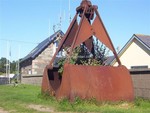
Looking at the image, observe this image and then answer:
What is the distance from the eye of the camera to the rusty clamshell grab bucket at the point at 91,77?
39.3 feet

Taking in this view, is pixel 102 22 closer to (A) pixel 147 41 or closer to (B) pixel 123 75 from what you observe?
(B) pixel 123 75

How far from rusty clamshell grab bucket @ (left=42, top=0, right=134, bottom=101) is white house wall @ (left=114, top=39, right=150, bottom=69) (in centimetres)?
779

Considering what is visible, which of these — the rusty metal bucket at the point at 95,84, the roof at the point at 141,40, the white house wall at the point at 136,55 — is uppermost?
the roof at the point at 141,40

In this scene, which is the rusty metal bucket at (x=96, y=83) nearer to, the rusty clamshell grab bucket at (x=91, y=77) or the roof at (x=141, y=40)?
the rusty clamshell grab bucket at (x=91, y=77)

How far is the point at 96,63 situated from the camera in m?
14.8

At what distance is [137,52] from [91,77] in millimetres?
10377

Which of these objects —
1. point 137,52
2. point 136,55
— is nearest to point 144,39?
point 137,52

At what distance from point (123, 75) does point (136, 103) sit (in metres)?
1.17

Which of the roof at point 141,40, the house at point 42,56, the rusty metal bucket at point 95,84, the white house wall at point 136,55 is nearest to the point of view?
the rusty metal bucket at point 95,84

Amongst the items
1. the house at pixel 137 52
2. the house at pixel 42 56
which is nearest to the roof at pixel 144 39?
the house at pixel 137 52

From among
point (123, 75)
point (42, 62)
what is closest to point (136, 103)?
point (123, 75)

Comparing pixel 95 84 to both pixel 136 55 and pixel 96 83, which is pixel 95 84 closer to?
pixel 96 83

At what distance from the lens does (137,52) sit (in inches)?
866

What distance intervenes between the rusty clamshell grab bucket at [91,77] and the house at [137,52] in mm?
7618
